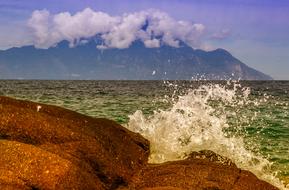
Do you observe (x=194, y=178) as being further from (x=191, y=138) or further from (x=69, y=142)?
(x=191, y=138)

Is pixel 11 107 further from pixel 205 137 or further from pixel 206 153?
pixel 205 137

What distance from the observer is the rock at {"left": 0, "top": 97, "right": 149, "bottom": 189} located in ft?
26.4

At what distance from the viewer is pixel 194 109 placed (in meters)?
18.6

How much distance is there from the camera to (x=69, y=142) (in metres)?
8.64

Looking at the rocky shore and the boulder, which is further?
the boulder

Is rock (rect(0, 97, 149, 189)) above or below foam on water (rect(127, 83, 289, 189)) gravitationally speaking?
above

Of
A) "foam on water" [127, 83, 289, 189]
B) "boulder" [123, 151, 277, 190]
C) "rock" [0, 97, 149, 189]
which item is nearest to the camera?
"rock" [0, 97, 149, 189]

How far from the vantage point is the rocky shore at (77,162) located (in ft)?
23.3

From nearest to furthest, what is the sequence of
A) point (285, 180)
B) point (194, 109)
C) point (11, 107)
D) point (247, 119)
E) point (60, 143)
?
1. point (60, 143)
2. point (11, 107)
3. point (285, 180)
4. point (194, 109)
5. point (247, 119)

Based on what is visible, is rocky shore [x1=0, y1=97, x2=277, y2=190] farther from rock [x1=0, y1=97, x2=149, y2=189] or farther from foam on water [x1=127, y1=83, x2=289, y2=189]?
foam on water [x1=127, y1=83, x2=289, y2=189]

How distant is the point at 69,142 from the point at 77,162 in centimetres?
80

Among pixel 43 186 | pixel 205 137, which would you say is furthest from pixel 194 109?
pixel 43 186

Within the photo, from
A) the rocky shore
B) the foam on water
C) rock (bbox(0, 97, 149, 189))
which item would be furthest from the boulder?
the foam on water

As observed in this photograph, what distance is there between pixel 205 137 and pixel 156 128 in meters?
1.82
